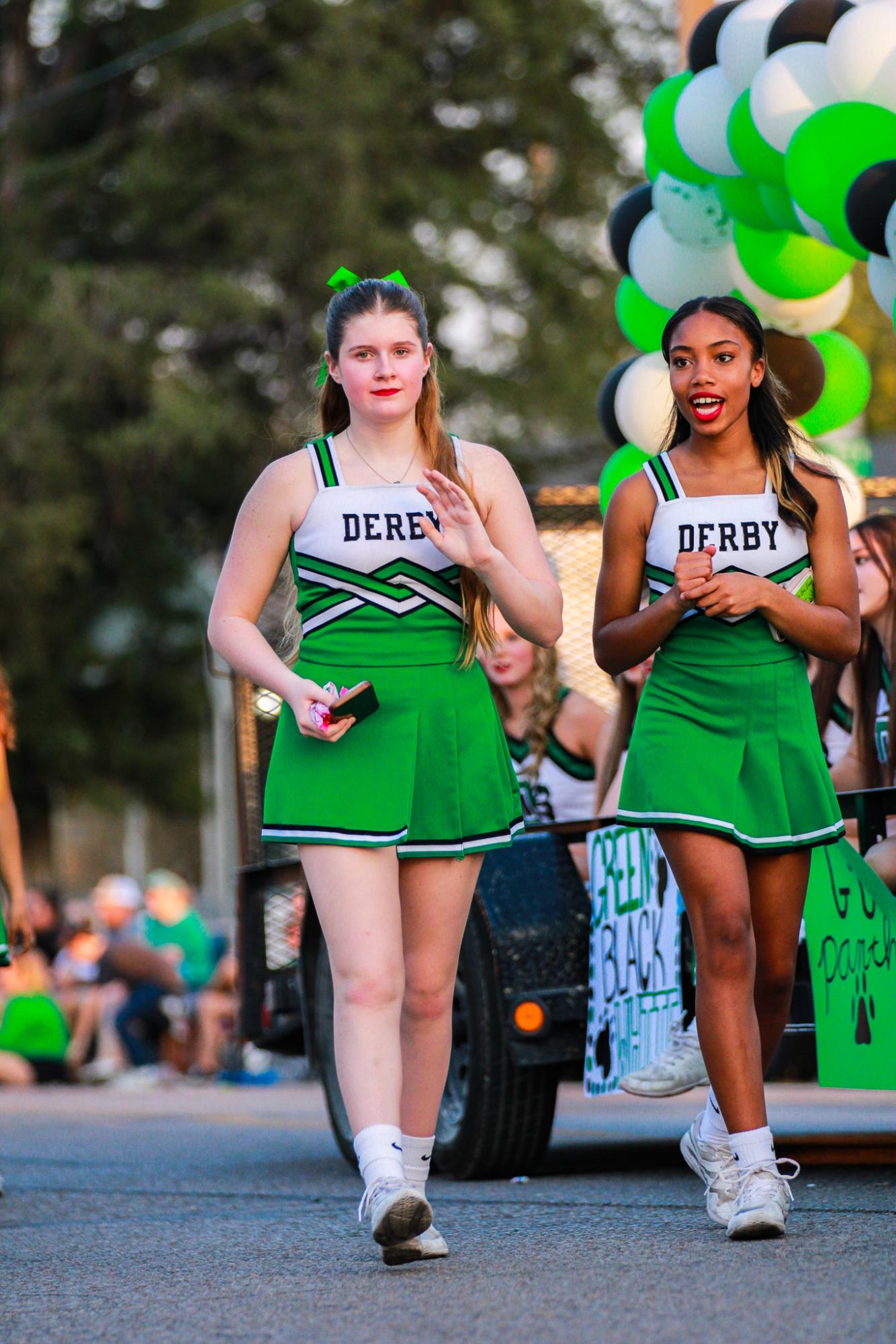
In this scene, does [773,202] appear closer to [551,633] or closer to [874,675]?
[874,675]

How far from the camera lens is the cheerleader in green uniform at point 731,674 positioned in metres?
4.46

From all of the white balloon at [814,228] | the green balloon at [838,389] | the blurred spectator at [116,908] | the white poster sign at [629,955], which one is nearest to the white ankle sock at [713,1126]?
the white poster sign at [629,955]

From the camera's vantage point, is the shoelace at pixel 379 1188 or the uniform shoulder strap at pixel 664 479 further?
the uniform shoulder strap at pixel 664 479

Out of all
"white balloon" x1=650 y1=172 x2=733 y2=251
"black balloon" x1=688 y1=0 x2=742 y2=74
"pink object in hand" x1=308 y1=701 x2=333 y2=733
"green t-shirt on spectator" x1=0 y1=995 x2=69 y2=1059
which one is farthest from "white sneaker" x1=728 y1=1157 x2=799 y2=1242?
"green t-shirt on spectator" x1=0 y1=995 x2=69 y2=1059

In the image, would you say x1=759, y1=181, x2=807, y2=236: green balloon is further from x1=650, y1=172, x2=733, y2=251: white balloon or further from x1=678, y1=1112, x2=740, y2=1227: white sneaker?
x1=678, y1=1112, x2=740, y2=1227: white sneaker

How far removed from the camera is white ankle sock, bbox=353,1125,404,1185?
13.5 ft

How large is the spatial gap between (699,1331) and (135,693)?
24077 mm

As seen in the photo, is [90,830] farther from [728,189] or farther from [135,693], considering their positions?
[728,189]

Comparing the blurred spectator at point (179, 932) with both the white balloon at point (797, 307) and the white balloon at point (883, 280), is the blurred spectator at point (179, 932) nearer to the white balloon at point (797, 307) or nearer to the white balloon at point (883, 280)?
the white balloon at point (797, 307)

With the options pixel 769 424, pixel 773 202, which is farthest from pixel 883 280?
pixel 769 424

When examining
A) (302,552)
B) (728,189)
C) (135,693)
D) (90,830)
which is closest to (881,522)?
(728,189)

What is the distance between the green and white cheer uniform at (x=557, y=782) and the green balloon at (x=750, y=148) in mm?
1815

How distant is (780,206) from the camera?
263 inches

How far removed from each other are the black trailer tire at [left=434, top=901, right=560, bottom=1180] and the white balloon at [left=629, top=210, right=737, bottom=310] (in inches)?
88.5
